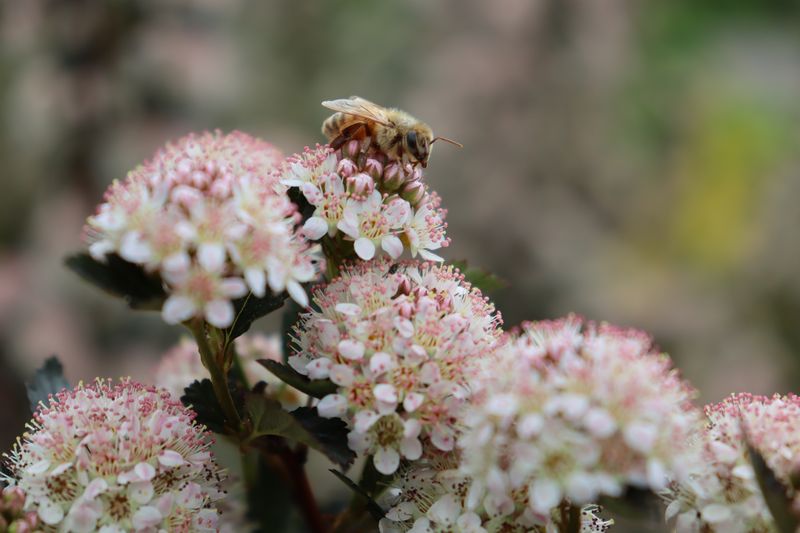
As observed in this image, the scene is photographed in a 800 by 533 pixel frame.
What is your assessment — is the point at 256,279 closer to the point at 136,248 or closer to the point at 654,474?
the point at 136,248

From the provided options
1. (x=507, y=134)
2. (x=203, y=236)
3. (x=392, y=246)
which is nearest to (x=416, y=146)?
(x=392, y=246)

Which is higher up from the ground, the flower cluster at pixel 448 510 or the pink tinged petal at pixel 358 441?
the pink tinged petal at pixel 358 441

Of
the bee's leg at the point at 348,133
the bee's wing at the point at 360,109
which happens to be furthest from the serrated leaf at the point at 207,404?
the bee's wing at the point at 360,109

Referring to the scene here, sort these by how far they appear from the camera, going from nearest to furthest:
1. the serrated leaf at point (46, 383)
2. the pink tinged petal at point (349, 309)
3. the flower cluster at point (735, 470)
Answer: the flower cluster at point (735, 470) < the pink tinged petal at point (349, 309) < the serrated leaf at point (46, 383)

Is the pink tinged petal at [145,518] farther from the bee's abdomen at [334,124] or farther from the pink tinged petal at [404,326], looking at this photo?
the bee's abdomen at [334,124]

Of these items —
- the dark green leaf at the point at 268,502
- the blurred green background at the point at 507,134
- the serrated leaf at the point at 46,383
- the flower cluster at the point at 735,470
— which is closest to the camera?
the flower cluster at the point at 735,470

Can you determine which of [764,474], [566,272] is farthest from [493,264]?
[764,474]
